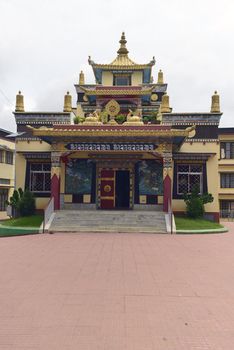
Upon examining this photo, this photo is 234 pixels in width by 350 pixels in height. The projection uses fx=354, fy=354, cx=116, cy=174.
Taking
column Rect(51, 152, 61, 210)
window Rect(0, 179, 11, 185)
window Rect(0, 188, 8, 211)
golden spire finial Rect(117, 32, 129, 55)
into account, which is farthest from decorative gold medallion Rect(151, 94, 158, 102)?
window Rect(0, 188, 8, 211)

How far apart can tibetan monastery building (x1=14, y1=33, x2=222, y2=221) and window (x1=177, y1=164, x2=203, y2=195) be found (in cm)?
7

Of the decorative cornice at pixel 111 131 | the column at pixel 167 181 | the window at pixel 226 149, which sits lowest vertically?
the column at pixel 167 181

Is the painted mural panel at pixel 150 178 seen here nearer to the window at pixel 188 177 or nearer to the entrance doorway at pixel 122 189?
the entrance doorway at pixel 122 189

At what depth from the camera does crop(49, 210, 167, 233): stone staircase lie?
18875 mm

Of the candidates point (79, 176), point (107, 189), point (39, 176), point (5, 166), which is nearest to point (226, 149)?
point (107, 189)

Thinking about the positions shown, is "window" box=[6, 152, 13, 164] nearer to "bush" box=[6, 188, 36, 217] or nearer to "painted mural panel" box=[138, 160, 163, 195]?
"bush" box=[6, 188, 36, 217]

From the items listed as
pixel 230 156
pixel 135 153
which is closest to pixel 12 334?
pixel 135 153

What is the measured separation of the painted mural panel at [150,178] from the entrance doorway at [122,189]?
0.95 m

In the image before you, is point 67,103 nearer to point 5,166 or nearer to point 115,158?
point 115,158

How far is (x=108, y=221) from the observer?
19.7 meters

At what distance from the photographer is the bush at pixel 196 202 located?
21.9 meters

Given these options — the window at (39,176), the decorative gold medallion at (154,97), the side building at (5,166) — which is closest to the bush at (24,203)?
the window at (39,176)

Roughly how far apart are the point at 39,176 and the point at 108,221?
719 centimetres

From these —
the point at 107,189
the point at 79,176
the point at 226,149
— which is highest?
the point at 226,149
